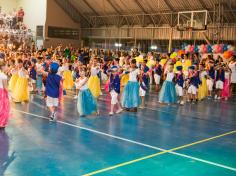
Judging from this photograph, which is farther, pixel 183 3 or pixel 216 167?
pixel 183 3

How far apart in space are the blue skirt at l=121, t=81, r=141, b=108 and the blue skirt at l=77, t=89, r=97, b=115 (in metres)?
1.48

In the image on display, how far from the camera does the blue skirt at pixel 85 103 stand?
10.3 metres

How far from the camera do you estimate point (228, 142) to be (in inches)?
322

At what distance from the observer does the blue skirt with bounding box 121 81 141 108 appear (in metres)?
11.4

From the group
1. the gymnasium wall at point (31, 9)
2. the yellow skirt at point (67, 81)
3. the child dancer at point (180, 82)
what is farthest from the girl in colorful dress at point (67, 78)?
the gymnasium wall at point (31, 9)

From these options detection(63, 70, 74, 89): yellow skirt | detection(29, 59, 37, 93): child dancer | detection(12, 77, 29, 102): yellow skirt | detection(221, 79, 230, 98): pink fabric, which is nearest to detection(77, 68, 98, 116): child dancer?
detection(12, 77, 29, 102): yellow skirt

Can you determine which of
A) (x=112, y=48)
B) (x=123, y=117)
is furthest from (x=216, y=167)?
(x=112, y=48)

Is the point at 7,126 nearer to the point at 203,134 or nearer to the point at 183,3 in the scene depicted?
the point at 203,134

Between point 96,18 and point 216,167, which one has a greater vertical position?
point 96,18

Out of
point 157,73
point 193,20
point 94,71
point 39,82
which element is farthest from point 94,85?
point 193,20

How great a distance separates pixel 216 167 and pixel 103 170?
6.81ft

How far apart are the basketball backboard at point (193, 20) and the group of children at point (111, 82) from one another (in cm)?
553

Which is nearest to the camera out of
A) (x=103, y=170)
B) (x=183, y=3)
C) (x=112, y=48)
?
(x=103, y=170)

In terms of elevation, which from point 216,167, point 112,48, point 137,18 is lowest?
point 216,167
